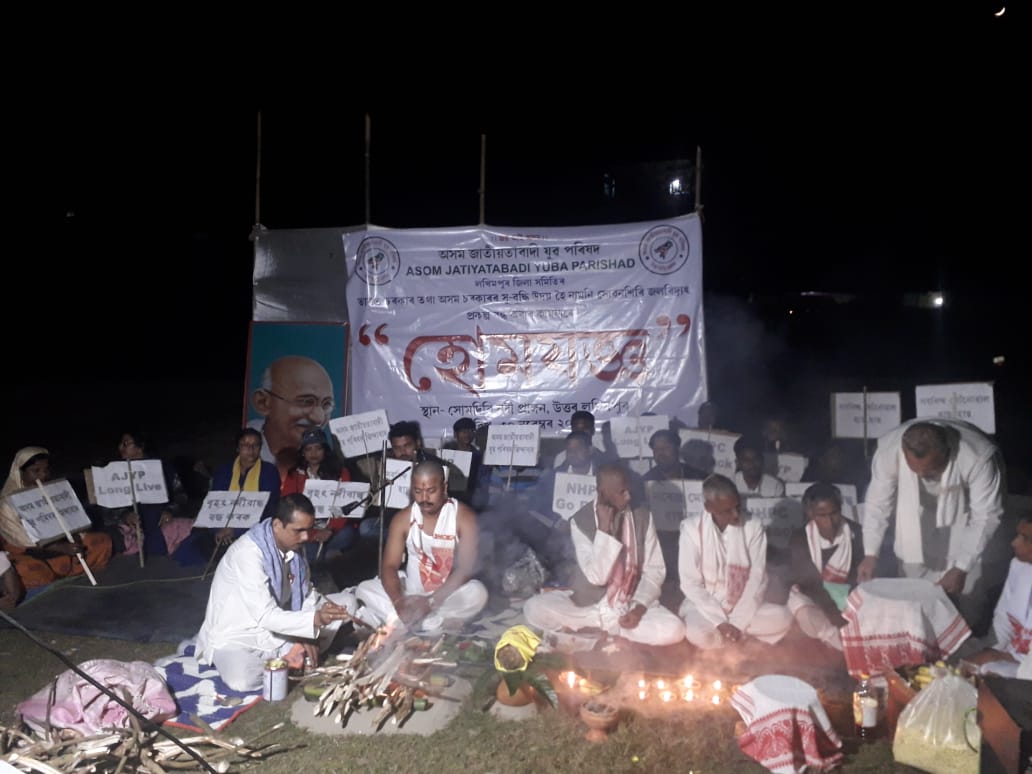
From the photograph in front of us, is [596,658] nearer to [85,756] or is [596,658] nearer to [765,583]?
[765,583]

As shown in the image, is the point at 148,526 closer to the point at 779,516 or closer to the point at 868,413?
the point at 779,516

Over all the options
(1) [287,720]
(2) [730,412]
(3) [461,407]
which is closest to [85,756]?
(1) [287,720]

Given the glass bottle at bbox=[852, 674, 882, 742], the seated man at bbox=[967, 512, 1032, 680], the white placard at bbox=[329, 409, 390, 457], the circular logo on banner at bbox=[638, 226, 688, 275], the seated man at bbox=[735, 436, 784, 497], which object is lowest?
the glass bottle at bbox=[852, 674, 882, 742]

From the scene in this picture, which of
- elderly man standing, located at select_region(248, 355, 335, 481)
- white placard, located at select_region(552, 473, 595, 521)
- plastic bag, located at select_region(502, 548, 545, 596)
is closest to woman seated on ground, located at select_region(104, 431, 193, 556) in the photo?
elderly man standing, located at select_region(248, 355, 335, 481)

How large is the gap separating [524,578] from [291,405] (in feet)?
13.7

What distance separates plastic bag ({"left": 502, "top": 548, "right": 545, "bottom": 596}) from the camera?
7.21m

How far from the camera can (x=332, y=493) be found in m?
7.97

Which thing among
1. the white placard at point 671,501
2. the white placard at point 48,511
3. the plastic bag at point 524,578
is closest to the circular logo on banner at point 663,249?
the white placard at point 671,501

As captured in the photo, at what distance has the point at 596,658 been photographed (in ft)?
19.0

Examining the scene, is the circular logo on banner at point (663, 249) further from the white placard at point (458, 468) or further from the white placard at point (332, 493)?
the white placard at point (332, 493)

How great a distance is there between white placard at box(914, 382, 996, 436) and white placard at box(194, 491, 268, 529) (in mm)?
6044

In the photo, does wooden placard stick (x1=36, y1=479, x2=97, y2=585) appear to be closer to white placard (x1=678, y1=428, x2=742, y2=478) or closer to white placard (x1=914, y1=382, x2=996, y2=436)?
white placard (x1=678, y1=428, x2=742, y2=478)

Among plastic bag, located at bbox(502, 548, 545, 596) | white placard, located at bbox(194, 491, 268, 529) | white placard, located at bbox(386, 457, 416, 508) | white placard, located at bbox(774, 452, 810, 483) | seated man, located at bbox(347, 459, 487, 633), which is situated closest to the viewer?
seated man, located at bbox(347, 459, 487, 633)

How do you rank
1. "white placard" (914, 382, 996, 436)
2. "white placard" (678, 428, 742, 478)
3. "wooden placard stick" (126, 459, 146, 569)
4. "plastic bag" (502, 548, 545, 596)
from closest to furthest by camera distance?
"white placard" (914, 382, 996, 436), "plastic bag" (502, 548, 545, 596), "wooden placard stick" (126, 459, 146, 569), "white placard" (678, 428, 742, 478)
